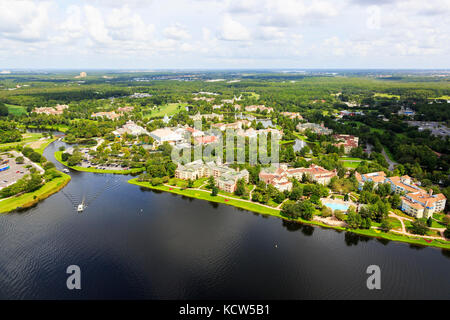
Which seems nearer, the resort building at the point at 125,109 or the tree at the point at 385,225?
the tree at the point at 385,225

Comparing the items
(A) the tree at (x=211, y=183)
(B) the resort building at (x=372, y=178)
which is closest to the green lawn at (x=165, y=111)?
(A) the tree at (x=211, y=183)

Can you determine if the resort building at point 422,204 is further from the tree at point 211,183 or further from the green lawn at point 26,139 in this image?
the green lawn at point 26,139

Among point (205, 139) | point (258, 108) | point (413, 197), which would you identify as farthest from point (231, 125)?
point (413, 197)

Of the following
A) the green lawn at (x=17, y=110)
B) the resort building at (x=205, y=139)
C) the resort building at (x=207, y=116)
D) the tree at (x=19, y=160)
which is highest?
the green lawn at (x=17, y=110)

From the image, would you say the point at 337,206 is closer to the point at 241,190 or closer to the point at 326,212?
the point at 326,212

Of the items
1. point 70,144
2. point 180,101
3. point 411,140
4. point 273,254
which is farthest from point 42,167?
point 180,101

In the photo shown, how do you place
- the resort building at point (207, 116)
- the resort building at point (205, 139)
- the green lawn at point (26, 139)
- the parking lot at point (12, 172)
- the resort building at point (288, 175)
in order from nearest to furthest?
the resort building at point (288, 175) → the parking lot at point (12, 172) → the green lawn at point (26, 139) → the resort building at point (205, 139) → the resort building at point (207, 116)
